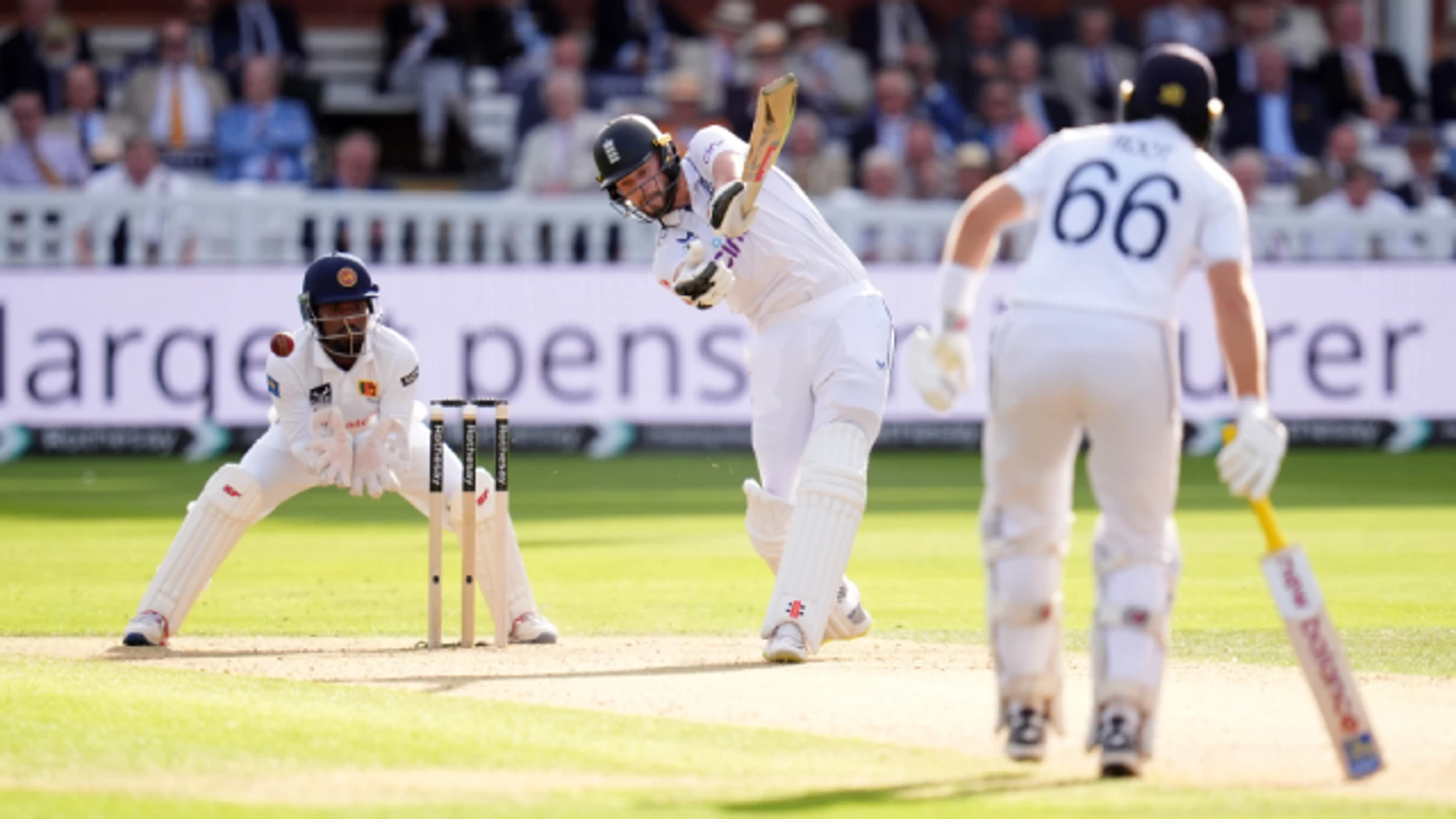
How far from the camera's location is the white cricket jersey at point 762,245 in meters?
8.11

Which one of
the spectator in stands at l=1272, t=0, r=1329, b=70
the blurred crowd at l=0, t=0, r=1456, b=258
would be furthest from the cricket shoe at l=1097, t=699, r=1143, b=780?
the spectator in stands at l=1272, t=0, r=1329, b=70

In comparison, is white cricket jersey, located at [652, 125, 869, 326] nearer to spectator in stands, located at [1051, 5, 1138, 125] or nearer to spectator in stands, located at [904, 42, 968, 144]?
spectator in stands, located at [904, 42, 968, 144]

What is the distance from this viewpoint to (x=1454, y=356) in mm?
17297

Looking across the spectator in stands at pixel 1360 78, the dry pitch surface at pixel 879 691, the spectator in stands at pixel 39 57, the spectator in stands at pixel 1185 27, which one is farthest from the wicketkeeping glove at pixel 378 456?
the spectator in stands at pixel 1185 27

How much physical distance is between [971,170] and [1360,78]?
5493 mm

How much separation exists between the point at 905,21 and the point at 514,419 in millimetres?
6946

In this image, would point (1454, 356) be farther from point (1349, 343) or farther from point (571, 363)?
point (571, 363)

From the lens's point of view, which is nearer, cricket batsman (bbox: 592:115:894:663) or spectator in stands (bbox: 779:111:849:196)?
cricket batsman (bbox: 592:115:894:663)

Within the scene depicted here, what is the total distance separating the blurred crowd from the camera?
18.5 metres

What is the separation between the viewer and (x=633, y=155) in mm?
7922

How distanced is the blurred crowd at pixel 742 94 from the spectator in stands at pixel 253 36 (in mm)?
22

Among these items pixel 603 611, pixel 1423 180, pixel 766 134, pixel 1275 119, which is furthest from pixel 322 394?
pixel 1275 119

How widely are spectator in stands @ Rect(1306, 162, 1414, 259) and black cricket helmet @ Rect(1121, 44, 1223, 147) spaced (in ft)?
41.4

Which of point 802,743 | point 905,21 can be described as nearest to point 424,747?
point 802,743
